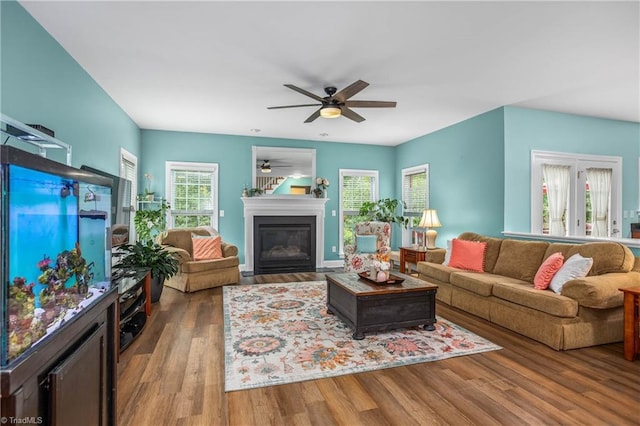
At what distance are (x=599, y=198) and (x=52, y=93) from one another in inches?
291

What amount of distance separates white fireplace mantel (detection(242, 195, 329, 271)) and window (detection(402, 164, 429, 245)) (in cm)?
182

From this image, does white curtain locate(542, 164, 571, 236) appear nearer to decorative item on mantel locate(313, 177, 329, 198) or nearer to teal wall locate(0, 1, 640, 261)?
teal wall locate(0, 1, 640, 261)

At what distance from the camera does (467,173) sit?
213 inches

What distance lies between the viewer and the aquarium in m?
0.85

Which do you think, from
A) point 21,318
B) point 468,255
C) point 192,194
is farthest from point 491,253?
point 192,194

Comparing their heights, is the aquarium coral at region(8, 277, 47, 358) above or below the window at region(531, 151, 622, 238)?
below

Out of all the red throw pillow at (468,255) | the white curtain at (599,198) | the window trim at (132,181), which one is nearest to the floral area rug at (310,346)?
the red throw pillow at (468,255)

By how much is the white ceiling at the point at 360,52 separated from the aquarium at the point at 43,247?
184 cm

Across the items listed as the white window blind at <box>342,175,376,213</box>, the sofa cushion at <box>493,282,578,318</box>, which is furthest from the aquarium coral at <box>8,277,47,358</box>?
the white window blind at <box>342,175,376,213</box>

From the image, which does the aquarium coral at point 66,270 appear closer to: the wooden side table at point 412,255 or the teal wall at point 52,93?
the teal wall at point 52,93

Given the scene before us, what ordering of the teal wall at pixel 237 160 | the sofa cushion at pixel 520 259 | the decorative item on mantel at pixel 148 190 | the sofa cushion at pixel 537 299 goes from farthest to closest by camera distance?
the teal wall at pixel 237 160 → the decorative item on mantel at pixel 148 190 → the sofa cushion at pixel 520 259 → the sofa cushion at pixel 537 299

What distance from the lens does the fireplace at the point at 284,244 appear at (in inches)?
256

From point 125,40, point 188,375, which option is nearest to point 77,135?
point 125,40

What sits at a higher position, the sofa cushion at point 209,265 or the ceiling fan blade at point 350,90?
the ceiling fan blade at point 350,90
